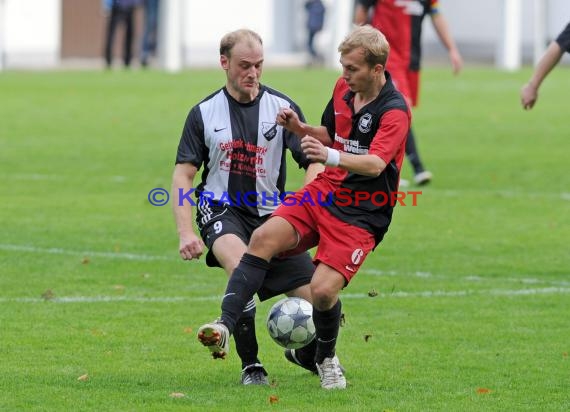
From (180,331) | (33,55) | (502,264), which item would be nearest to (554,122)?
(502,264)

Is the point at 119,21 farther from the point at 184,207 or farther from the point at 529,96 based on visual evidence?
the point at 184,207

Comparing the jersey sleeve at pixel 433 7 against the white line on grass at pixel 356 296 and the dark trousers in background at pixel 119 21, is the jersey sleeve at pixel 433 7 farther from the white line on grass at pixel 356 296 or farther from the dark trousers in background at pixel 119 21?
the dark trousers in background at pixel 119 21

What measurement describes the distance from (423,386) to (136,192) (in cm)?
819

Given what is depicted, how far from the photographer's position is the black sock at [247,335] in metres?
6.86

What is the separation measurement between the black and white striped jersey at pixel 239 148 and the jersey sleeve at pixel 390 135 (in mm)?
502

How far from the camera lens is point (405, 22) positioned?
1411cm

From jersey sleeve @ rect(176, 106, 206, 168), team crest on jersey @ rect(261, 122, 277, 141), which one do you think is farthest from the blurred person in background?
jersey sleeve @ rect(176, 106, 206, 168)

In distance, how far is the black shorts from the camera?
6.94m

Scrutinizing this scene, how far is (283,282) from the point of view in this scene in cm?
695

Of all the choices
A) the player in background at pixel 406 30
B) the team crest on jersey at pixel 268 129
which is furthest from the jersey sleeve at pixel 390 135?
the player in background at pixel 406 30

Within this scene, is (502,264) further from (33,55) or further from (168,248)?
(33,55)

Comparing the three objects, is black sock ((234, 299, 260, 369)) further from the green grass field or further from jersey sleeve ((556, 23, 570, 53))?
jersey sleeve ((556, 23, 570, 53))

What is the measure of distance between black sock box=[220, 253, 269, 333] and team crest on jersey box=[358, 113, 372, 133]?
81 centimetres

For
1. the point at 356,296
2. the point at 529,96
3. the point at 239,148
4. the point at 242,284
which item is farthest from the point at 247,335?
the point at 529,96
